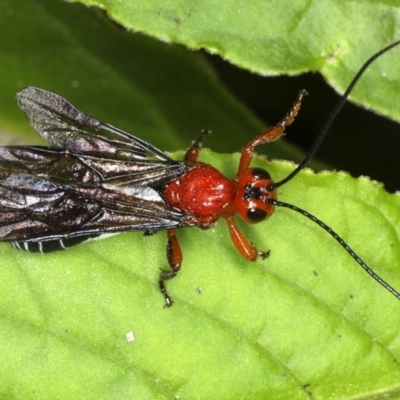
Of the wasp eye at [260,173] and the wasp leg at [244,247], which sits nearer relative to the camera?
the wasp leg at [244,247]

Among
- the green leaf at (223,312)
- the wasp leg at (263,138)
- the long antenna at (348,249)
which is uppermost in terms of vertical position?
the wasp leg at (263,138)

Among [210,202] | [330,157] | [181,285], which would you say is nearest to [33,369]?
[181,285]

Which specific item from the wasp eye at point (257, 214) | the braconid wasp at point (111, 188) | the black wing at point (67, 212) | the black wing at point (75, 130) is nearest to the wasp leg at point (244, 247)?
the braconid wasp at point (111, 188)

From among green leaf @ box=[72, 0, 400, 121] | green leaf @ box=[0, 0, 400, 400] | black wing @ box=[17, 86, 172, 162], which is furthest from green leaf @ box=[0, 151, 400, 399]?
green leaf @ box=[72, 0, 400, 121]

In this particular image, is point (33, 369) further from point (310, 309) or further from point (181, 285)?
point (310, 309)

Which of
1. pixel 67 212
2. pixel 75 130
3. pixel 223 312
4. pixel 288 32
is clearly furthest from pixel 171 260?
pixel 288 32

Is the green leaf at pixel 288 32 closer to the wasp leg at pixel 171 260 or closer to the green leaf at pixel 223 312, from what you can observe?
the green leaf at pixel 223 312

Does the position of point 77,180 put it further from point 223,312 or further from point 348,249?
point 348,249

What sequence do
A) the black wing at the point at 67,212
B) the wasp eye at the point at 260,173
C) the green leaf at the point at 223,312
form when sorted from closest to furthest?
Answer: the green leaf at the point at 223,312, the black wing at the point at 67,212, the wasp eye at the point at 260,173
